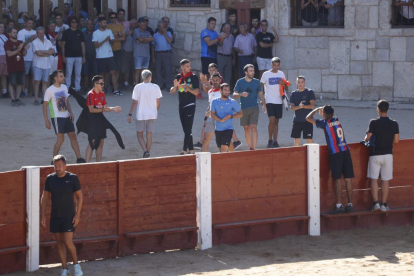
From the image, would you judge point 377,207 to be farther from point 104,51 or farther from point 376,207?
point 104,51

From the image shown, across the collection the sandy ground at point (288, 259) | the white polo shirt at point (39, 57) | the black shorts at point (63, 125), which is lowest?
the sandy ground at point (288, 259)

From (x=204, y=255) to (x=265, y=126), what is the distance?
23.7 ft

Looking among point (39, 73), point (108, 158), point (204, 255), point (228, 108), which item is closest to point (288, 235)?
point (204, 255)

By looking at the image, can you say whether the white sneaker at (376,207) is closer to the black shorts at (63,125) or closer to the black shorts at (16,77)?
the black shorts at (63,125)

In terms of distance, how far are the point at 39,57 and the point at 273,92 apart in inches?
238

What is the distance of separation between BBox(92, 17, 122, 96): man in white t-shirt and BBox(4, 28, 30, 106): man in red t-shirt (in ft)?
6.07

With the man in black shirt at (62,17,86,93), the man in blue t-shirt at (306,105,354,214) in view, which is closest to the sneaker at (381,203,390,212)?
the man in blue t-shirt at (306,105,354,214)

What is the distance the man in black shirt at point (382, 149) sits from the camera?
12.1 m

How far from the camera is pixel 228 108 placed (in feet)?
45.0

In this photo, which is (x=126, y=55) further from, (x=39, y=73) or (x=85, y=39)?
(x=39, y=73)

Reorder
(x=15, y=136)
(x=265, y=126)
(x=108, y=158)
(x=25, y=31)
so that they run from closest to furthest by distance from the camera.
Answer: (x=108, y=158) → (x=15, y=136) → (x=265, y=126) → (x=25, y=31)

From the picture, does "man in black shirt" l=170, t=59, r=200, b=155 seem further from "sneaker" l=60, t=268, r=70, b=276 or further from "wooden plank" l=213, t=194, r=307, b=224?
"sneaker" l=60, t=268, r=70, b=276

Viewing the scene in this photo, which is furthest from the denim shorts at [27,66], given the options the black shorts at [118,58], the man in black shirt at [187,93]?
the man in black shirt at [187,93]

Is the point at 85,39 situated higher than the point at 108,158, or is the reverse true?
the point at 85,39
